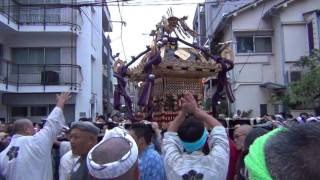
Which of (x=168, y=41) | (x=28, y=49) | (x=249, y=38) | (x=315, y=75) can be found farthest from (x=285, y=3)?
(x=168, y=41)

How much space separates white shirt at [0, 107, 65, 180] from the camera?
4.30 meters

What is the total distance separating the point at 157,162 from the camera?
3863mm

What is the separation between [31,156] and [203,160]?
2.05 m

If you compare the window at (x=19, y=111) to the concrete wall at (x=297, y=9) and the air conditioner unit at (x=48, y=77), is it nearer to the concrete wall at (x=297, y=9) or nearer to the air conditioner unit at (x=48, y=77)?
the air conditioner unit at (x=48, y=77)

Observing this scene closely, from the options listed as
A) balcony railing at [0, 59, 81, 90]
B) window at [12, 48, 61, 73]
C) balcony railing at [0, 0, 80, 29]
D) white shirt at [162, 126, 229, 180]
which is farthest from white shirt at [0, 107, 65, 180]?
window at [12, 48, 61, 73]

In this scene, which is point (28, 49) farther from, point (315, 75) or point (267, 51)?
point (315, 75)

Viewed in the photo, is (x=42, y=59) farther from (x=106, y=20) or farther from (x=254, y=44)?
(x=106, y=20)

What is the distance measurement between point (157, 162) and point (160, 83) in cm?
270

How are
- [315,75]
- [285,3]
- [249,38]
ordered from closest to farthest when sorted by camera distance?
[315,75] → [285,3] → [249,38]

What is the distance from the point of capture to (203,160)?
302 centimetres

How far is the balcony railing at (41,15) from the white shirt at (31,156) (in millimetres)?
15646

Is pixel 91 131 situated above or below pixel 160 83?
below

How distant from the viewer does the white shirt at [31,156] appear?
4301 millimetres

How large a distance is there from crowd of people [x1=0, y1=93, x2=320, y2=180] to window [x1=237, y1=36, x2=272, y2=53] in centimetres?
1589
